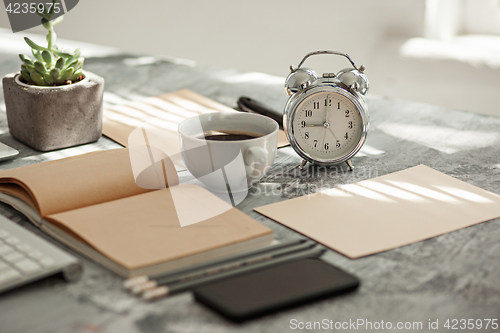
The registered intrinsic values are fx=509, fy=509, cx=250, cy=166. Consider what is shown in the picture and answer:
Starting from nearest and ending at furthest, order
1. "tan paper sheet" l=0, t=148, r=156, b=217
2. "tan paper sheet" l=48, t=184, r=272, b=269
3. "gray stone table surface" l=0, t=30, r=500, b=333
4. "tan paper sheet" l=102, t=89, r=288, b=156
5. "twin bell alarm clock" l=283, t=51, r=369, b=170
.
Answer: "gray stone table surface" l=0, t=30, r=500, b=333
"tan paper sheet" l=48, t=184, r=272, b=269
"tan paper sheet" l=0, t=148, r=156, b=217
"twin bell alarm clock" l=283, t=51, r=369, b=170
"tan paper sheet" l=102, t=89, r=288, b=156

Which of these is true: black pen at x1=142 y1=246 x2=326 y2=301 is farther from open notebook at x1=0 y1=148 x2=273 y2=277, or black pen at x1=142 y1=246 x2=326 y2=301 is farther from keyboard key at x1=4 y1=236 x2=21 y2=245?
keyboard key at x1=4 y1=236 x2=21 y2=245

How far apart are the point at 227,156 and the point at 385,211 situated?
278 millimetres

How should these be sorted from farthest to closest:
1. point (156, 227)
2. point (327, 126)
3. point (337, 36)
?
point (337, 36) → point (327, 126) → point (156, 227)

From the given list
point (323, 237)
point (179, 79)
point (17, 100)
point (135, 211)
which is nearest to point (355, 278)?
point (323, 237)

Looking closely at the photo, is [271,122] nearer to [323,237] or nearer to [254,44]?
[323,237]

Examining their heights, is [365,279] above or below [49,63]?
below

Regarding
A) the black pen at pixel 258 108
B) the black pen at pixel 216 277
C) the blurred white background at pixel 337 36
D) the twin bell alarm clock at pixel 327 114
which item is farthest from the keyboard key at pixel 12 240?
the blurred white background at pixel 337 36

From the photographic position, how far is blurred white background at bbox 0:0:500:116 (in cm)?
290

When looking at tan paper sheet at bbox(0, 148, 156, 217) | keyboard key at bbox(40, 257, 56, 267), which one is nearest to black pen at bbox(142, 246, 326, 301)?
keyboard key at bbox(40, 257, 56, 267)

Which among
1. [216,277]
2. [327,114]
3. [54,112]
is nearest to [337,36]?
[327,114]

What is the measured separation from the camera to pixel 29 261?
2.05ft

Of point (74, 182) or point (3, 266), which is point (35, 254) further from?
point (74, 182)

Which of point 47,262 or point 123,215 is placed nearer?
point 47,262

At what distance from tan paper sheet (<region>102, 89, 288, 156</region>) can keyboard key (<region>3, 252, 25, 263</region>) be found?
47 cm
